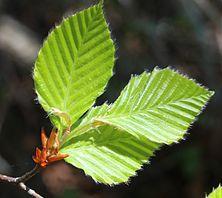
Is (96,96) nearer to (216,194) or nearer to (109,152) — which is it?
(109,152)

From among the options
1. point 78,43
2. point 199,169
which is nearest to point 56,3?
point 199,169

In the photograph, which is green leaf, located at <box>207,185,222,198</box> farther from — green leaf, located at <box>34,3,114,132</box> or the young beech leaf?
green leaf, located at <box>34,3,114,132</box>

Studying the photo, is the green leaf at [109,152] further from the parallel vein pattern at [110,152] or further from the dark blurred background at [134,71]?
the dark blurred background at [134,71]

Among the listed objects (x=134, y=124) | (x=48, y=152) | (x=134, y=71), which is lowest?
(x=48, y=152)

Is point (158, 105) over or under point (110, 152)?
over

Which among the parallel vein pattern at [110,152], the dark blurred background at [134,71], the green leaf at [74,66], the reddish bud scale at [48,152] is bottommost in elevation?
the reddish bud scale at [48,152]

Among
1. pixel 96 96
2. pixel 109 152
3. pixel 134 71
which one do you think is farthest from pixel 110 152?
pixel 134 71

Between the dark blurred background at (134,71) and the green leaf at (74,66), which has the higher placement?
the dark blurred background at (134,71)

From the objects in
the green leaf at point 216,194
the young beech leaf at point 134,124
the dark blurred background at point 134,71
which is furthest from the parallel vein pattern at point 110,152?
the dark blurred background at point 134,71

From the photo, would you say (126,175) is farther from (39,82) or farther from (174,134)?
(39,82)
